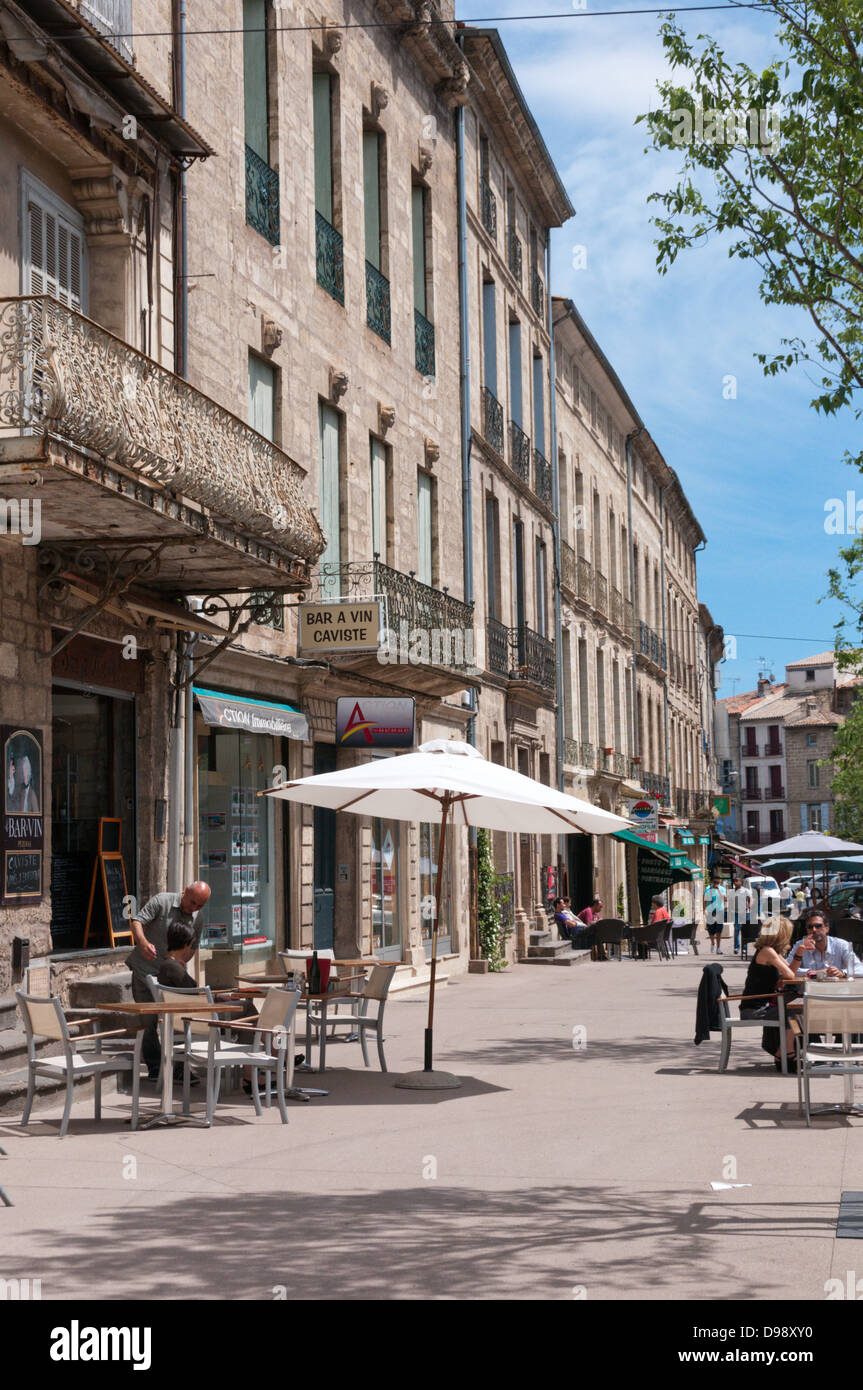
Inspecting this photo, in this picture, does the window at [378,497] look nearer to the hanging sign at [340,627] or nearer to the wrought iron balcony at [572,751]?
the hanging sign at [340,627]

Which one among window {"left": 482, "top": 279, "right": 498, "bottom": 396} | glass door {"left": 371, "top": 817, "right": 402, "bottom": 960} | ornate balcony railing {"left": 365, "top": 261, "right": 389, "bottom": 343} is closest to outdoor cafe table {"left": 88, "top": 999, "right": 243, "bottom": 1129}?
glass door {"left": 371, "top": 817, "right": 402, "bottom": 960}

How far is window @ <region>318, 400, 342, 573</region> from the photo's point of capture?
19625mm

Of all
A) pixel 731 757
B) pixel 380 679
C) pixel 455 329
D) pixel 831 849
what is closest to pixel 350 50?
pixel 455 329

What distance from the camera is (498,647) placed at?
93.8 ft

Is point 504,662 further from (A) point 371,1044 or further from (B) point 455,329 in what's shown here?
(A) point 371,1044

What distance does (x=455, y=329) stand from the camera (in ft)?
85.5

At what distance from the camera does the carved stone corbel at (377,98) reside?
22.0 meters

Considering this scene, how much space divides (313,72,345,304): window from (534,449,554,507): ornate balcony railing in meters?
12.6

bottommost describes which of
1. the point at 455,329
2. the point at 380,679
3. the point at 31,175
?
the point at 380,679

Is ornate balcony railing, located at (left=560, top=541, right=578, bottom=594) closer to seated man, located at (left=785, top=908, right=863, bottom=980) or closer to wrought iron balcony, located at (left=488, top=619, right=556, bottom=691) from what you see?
wrought iron balcony, located at (left=488, top=619, right=556, bottom=691)

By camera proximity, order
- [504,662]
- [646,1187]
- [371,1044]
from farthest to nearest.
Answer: [504,662]
[371,1044]
[646,1187]

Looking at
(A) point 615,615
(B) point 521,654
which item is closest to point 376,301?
(B) point 521,654

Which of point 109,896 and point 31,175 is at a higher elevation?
point 31,175

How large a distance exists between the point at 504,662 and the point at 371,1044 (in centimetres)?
1483
